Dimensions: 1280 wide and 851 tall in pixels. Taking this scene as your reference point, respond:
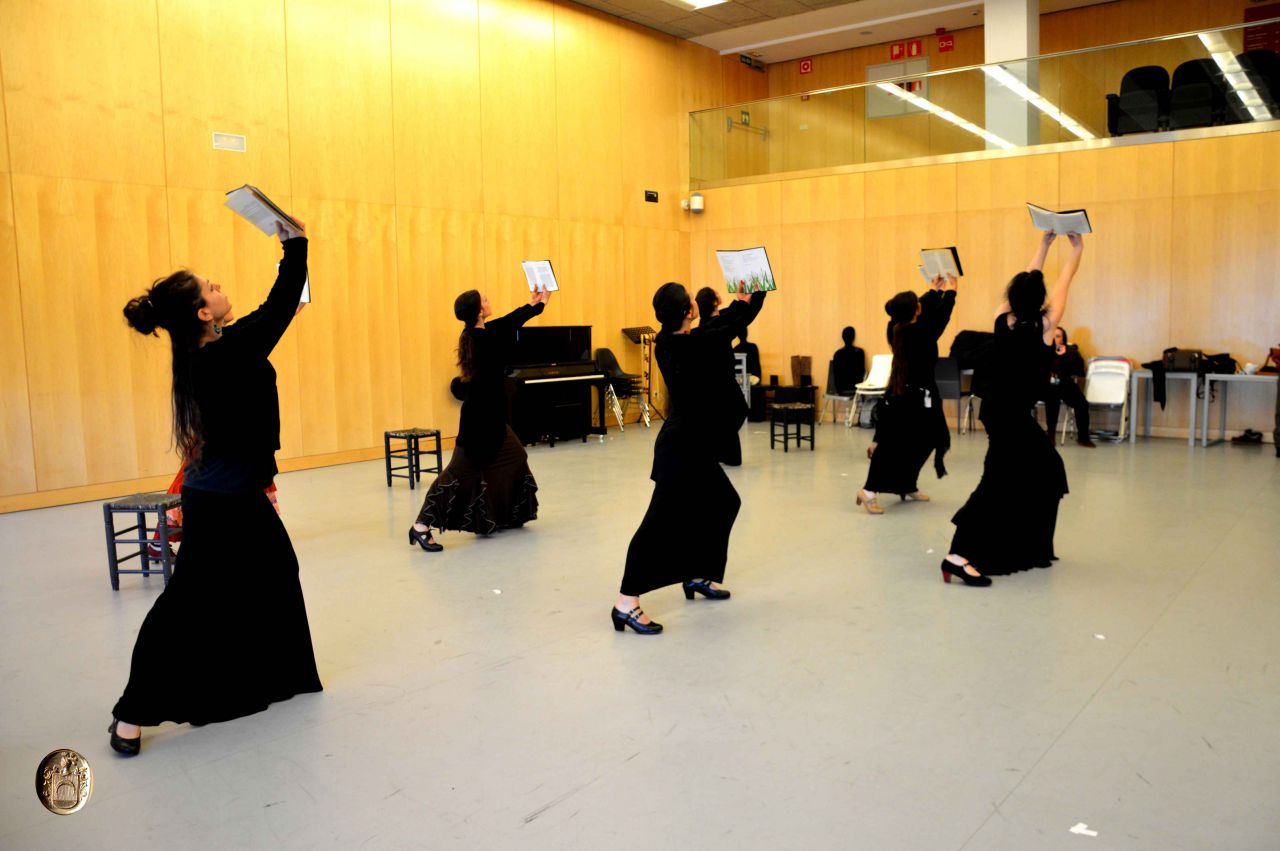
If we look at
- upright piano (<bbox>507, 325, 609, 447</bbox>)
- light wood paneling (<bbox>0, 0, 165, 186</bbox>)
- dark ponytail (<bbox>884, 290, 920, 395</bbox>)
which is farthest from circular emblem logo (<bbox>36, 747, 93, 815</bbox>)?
upright piano (<bbox>507, 325, 609, 447</bbox>)

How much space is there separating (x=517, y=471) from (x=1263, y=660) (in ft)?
13.2

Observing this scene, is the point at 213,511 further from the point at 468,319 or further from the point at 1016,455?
the point at 1016,455

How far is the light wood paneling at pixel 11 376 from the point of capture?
7.34 m

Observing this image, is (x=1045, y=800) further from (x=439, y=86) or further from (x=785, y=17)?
(x=785, y=17)

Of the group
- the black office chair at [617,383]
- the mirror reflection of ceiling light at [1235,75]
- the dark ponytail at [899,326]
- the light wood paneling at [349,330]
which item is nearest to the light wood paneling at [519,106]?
the light wood paneling at [349,330]

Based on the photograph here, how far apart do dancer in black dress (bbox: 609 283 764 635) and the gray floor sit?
269 mm

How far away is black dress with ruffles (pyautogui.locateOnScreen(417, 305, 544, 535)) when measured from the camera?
566cm

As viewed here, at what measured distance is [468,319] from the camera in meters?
5.58

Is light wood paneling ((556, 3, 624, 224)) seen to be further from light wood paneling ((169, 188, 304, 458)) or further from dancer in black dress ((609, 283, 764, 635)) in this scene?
dancer in black dress ((609, 283, 764, 635))

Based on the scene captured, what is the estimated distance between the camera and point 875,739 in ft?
10.4

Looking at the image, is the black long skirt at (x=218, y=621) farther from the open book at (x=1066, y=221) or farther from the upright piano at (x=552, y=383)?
the upright piano at (x=552, y=383)

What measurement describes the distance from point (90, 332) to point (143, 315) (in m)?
5.42

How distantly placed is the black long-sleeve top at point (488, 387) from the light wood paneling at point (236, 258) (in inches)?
125

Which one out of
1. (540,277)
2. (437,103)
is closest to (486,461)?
(540,277)
